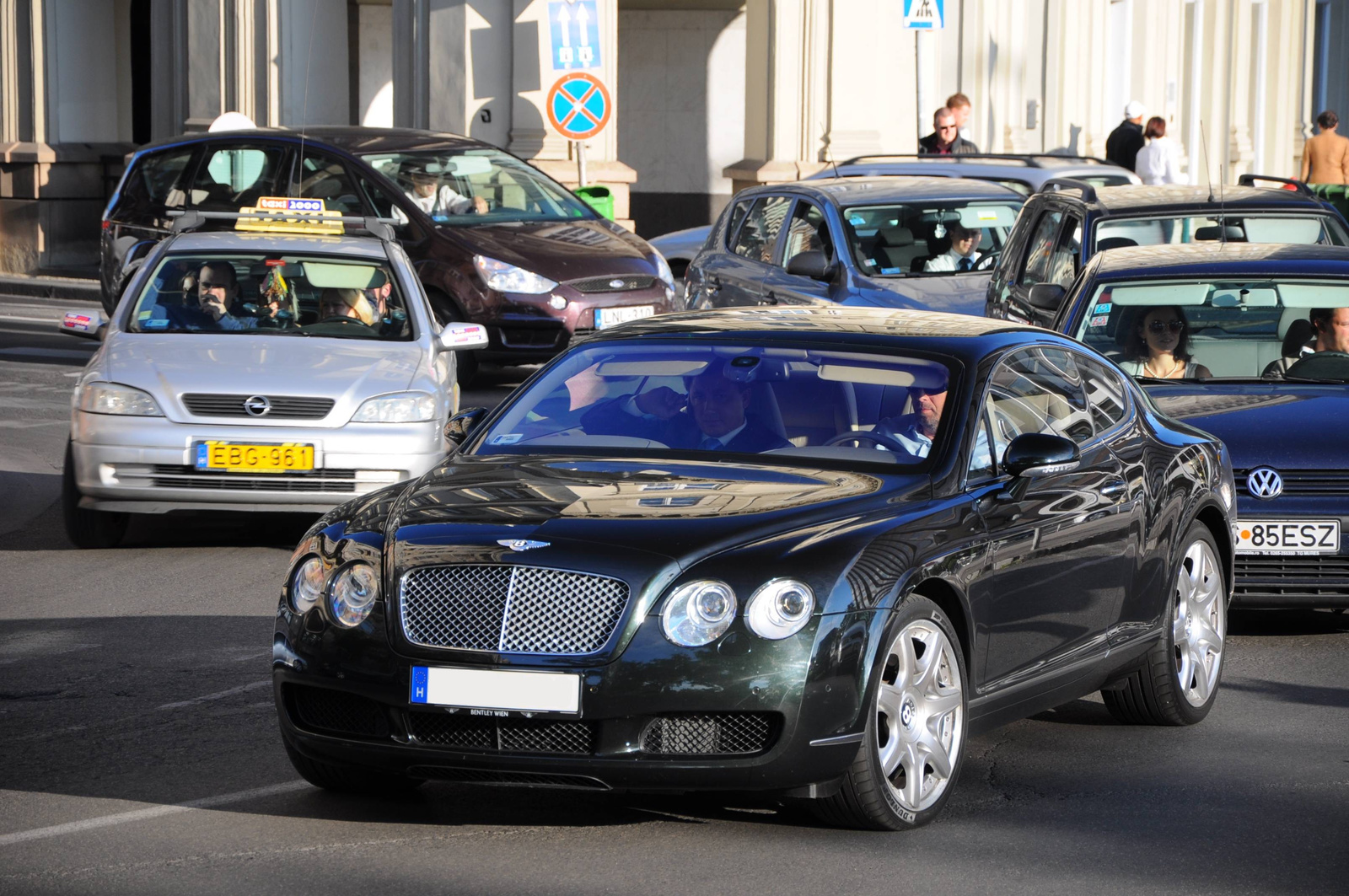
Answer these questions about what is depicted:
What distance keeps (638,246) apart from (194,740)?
11.5 metres

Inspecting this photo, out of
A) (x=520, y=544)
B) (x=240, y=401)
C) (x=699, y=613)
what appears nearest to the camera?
(x=699, y=613)

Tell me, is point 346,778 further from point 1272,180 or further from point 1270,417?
point 1272,180

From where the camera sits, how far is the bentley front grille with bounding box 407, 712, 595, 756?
552 centimetres

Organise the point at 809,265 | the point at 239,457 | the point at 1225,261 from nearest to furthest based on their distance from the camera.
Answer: the point at 1225,261, the point at 239,457, the point at 809,265

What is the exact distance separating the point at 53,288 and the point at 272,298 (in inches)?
645

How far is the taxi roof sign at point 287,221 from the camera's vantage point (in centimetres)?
1228

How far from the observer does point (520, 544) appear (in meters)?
5.61

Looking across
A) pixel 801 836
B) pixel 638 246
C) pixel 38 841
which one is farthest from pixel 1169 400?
pixel 638 246

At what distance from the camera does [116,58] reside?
3216cm

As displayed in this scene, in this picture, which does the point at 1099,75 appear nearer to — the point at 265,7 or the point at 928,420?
the point at 265,7

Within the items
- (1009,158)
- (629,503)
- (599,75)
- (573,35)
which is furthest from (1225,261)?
(599,75)

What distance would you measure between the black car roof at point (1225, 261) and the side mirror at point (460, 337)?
326 cm

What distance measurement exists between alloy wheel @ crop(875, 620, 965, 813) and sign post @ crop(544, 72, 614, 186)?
17299mm

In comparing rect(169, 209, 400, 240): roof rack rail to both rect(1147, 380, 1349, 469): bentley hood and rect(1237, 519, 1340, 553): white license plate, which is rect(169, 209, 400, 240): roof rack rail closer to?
rect(1147, 380, 1349, 469): bentley hood
